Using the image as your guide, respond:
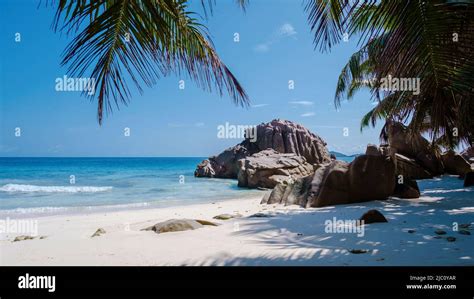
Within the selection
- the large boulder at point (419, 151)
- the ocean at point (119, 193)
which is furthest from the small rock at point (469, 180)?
the large boulder at point (419, 151)

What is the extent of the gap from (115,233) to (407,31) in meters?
6.74

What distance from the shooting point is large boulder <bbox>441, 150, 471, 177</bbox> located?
21.5m

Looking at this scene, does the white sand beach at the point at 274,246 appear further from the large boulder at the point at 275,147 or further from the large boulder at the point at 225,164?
the large boulder at the point at 225,164

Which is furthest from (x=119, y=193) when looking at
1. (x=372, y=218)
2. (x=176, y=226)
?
(x=372, y=218)

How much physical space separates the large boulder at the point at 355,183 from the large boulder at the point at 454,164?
16067mm

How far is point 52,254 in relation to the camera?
15.9 ft

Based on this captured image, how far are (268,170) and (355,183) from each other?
13.9 meters

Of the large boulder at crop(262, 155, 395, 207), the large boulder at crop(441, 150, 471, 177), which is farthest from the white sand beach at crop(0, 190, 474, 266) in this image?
the large boulder at crop(441, 150, 471, 177)

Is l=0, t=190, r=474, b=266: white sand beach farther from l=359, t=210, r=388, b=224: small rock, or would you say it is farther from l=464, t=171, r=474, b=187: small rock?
l=464, t=171, r=474, b=187: small rock

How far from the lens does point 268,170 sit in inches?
931

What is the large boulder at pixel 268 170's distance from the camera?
76.4ft
